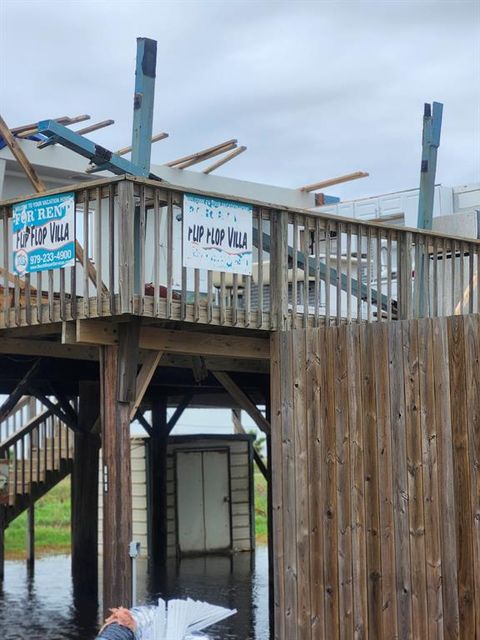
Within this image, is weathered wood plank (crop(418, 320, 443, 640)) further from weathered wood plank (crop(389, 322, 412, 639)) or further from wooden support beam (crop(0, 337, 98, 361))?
wooden support beam (crop(0, 337, 98, 361))

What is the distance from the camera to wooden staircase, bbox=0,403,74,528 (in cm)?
2191

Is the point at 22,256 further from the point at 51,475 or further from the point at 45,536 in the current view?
the point at 45,536

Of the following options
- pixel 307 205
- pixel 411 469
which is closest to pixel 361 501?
pixel 411 469

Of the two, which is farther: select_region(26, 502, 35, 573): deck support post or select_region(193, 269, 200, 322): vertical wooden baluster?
select_region(26, 502, 35, 573): deck support post

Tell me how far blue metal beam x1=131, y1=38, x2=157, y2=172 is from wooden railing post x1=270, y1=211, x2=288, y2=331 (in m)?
1.52

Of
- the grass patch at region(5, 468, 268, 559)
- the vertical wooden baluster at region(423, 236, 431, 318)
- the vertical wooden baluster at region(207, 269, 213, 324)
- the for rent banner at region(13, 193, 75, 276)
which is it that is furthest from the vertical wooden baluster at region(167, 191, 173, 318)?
the grass patch at region(5, 468, 268, 559)

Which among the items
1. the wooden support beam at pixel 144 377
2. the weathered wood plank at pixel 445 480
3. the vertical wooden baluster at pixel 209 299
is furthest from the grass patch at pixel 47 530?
the weathered wood plank at pixel 445 480

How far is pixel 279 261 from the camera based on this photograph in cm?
1207

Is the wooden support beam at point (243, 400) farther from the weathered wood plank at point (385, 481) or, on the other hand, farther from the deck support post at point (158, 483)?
the deck support post at point (158, 483)

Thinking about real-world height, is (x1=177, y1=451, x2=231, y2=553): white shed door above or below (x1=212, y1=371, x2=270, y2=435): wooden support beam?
below

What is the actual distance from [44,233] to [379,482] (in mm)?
3957

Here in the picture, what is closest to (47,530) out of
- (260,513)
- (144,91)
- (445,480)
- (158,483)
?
(260,513)

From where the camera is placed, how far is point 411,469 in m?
9.89

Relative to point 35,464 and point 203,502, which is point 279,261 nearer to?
point 35,464
